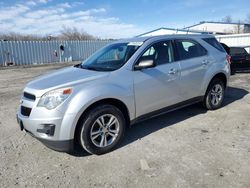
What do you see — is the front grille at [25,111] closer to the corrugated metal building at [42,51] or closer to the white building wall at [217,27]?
the corrugated metal building at [42,51]

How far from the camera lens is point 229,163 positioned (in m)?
3.31

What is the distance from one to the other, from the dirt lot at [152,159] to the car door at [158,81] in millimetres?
582

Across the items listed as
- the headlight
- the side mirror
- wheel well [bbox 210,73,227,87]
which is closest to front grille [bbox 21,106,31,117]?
the headlight

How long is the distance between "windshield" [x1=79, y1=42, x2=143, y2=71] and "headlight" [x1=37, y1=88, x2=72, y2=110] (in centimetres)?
92

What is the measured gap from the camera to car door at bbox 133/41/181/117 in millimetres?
3996

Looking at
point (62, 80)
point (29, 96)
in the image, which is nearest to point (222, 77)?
point (62, 80)

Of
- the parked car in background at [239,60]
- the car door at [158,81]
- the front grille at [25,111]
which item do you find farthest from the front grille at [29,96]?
the parked car in background at [239,60]

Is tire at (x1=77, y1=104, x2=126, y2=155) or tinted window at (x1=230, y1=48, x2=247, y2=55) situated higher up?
tinted window at (x1=230, y1=48, x2=247, y2=55)

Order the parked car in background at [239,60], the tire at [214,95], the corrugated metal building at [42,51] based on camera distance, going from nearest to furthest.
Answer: the tire at [214,95]
the parked car in background at [239,60]
the corrugated metal building at [42,51]

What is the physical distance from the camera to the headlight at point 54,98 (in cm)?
329

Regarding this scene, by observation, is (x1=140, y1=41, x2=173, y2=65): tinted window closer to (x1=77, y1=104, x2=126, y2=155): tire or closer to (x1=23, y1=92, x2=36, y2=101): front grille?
(x1=77, y1=104, x2=126, y2=155): tire

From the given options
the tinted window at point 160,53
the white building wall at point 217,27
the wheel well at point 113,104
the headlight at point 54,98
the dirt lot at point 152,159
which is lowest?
the dirt lot at point 152,159

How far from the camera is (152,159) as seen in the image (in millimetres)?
3512

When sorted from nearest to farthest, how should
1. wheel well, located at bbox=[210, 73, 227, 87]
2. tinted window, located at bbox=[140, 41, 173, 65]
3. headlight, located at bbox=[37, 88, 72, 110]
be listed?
1. headlight, located at bbox=[37, 88, 72, 110]
2. tinted window, located at bbox=[140, 41, 173, 65]
3. wheel well, located at bbox=[210, 73, 227, 87]
